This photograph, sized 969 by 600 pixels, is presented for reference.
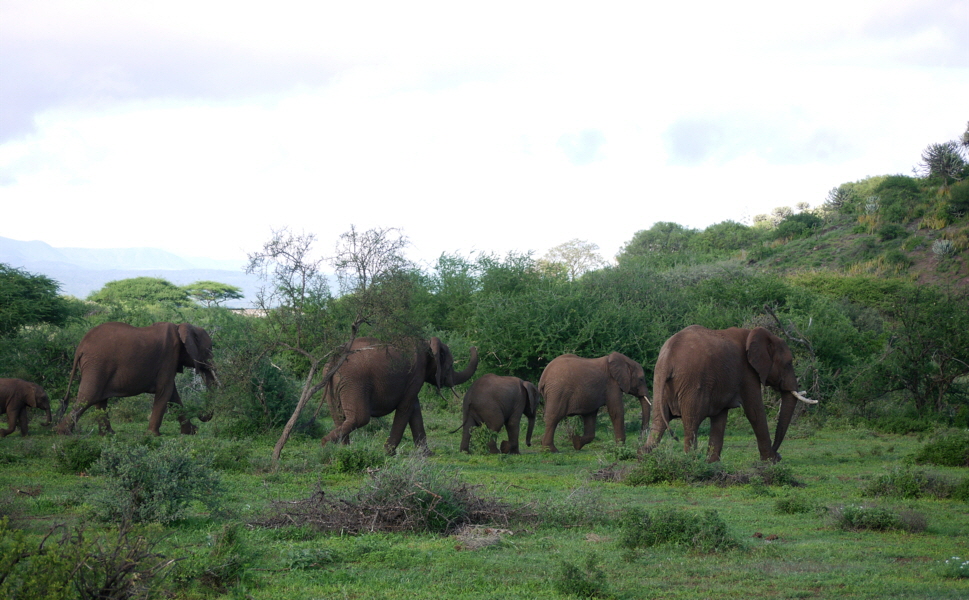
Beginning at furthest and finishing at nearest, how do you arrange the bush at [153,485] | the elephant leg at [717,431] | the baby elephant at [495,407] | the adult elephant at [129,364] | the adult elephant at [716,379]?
the adult elephant at [129,364] < the baby elephant at [495,407] < the elephant leg at [717,431] < the adult elephant at [716,379] < the bush at [153,485]

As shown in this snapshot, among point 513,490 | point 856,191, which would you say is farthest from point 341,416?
point 856,191

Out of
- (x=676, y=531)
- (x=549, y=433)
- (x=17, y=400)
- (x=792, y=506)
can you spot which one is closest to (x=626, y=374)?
(x=549, y=433)

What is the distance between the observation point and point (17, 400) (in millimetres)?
17984

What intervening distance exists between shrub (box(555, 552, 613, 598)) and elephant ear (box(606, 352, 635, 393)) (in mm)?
11587

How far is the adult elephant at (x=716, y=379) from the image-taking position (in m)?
14.9

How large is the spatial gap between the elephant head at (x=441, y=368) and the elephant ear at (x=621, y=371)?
10.7 feet

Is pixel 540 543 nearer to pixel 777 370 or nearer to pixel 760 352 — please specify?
pixel 760 352

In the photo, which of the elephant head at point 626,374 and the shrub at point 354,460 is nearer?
the shrub at point 354,460

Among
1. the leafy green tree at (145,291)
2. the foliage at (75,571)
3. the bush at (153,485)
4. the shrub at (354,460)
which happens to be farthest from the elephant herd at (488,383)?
the leafy green tree at (145,291)

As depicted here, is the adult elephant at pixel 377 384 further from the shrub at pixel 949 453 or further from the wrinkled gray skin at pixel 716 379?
the shrub at pixel 949 453

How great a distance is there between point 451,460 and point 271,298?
4.52 metres

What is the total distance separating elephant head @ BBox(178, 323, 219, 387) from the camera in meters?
19.0

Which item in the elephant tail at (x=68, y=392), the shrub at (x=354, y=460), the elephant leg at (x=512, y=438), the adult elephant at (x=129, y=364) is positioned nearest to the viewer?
the shrub at (x=354, y=460)

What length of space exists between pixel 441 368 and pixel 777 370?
254 inches
